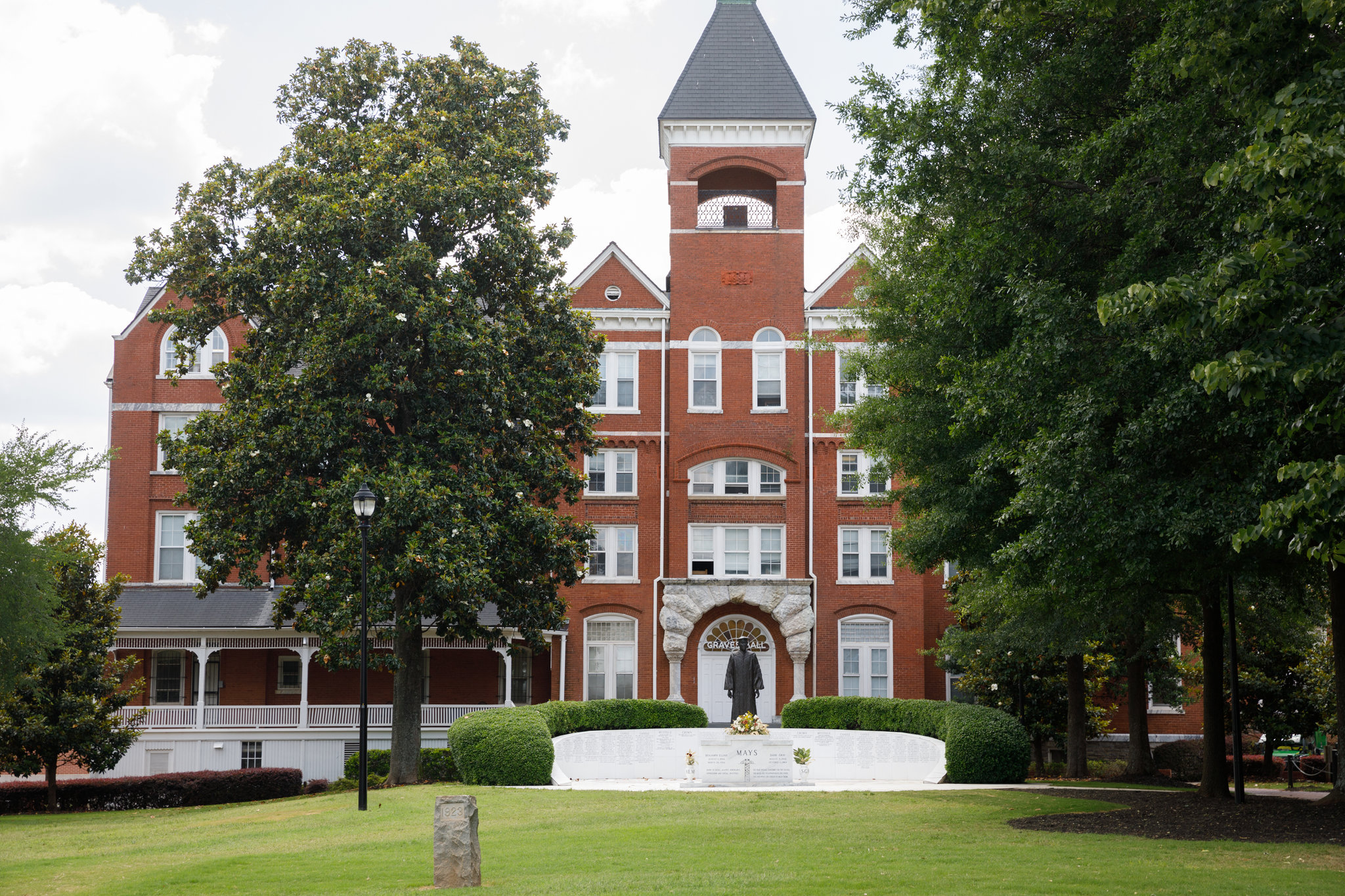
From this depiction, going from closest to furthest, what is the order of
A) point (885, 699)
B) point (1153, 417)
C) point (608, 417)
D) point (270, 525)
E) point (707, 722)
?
1. point (1153, 417)
2. point (270, 525)
3. point (885, 699)
4. point (707, 722)
5. point (608, 417)

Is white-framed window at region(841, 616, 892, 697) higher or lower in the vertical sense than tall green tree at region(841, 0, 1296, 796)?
lower

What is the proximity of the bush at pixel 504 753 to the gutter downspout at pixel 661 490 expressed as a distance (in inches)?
560

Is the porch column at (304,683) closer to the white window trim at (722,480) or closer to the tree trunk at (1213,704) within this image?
the white window trim at (722,480)

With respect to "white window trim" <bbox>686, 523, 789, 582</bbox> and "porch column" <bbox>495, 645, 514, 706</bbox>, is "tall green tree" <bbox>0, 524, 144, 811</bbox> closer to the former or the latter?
"porch column" <bbox>495, 645, 514, 706</bbox>

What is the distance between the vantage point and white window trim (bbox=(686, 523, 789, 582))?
3784cm

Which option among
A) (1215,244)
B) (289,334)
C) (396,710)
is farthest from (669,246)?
(1215,244)

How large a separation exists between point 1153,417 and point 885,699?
662 inches

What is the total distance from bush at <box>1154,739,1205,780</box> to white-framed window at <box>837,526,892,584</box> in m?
9.35

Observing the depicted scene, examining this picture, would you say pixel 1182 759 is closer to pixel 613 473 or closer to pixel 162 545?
pixel 613 473

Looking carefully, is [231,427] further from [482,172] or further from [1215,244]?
[1215,244]

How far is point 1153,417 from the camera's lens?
13.4m

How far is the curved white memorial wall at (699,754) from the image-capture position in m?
26.2

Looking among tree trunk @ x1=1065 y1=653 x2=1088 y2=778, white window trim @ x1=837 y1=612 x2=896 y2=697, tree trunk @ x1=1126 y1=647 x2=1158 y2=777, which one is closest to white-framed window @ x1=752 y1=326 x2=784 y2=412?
white window trim @ x1=837 y1=612 x2=896 y2=697

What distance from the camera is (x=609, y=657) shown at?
37.8 m
